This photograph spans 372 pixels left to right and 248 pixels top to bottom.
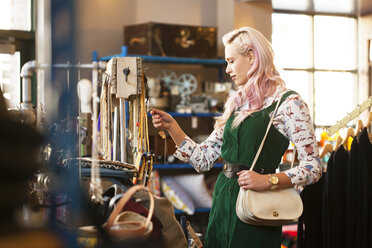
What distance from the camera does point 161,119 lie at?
2.14 meters

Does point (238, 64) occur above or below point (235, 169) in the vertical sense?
above

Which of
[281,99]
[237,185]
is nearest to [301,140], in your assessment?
[281,99]

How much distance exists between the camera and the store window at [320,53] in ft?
20.6

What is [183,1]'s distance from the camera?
19.0 feet

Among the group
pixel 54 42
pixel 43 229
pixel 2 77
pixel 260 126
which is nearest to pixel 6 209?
pixel 43 229

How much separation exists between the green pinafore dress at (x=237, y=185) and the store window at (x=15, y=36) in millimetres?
3408

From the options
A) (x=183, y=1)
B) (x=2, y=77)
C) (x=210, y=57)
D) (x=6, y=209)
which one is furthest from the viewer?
(x=183, y=1)

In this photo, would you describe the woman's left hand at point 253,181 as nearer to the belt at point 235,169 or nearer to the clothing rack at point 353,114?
the belt at point 235,169

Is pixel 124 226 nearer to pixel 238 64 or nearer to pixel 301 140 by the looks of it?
pixel 301 140

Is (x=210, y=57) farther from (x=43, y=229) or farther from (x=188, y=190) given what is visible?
(x=43, y=229)

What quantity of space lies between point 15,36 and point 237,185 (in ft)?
12.0

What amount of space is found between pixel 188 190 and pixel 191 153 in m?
3.09

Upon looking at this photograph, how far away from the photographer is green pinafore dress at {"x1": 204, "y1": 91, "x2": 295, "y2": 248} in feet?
6.93

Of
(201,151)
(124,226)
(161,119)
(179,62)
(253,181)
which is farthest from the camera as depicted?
(179,62)
